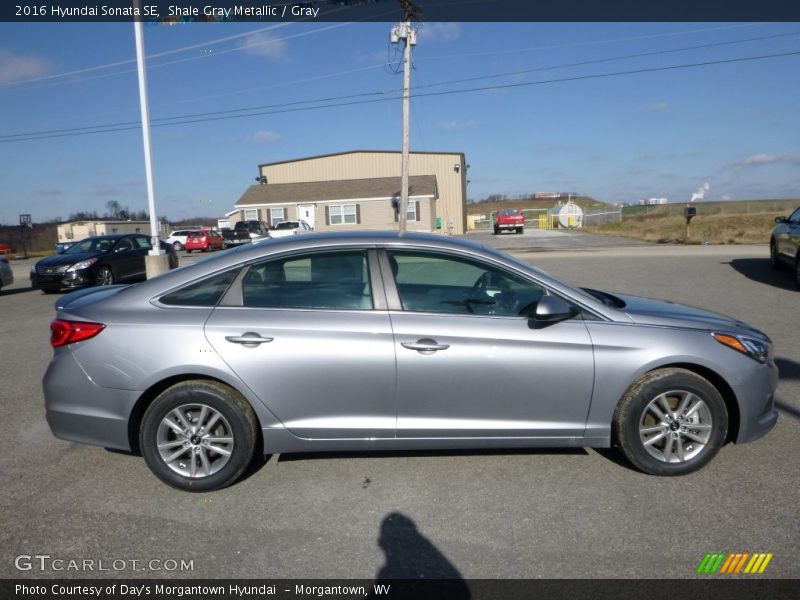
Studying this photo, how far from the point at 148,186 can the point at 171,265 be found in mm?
2224

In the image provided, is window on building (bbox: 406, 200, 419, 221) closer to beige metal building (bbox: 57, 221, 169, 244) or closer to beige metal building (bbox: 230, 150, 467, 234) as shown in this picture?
beige metal building (bbox: 230, 150, 467, 234)

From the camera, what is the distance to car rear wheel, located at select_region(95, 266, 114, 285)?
1511 cm

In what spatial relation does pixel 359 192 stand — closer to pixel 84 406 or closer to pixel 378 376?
pixel 84 406

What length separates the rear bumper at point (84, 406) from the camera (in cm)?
367

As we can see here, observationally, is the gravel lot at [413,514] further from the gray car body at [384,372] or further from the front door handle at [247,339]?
the front door handle at [247,339]

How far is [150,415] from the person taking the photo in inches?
144

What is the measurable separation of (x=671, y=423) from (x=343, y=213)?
41.7 meters

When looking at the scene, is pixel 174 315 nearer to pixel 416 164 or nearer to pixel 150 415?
pixel 150 415

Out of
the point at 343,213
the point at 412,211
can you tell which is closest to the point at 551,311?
the point at 412,211

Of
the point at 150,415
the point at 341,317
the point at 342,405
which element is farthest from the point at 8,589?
the point at 341,317

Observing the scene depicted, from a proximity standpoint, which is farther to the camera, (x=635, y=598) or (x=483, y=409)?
(x=483, y=409)

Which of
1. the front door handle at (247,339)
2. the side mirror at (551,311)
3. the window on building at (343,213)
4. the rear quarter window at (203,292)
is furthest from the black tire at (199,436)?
the window on building at (343,213)

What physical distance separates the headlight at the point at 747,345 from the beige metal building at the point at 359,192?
3826cm

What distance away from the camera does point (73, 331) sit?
374 centimetres
